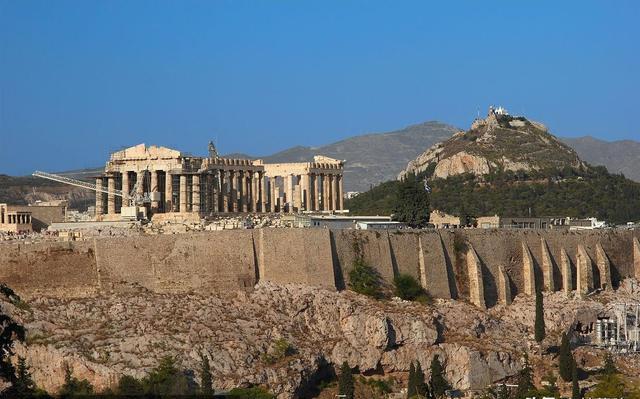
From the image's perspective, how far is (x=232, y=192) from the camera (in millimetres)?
96312

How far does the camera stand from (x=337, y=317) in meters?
76.6

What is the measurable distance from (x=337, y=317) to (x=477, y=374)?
7.01 m

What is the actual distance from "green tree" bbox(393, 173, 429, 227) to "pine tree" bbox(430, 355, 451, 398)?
63.1ft

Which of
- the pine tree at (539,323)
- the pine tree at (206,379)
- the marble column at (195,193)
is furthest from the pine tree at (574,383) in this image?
the marble column at (195,193)

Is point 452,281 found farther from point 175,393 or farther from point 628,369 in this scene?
point 175,393

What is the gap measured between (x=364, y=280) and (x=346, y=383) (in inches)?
403

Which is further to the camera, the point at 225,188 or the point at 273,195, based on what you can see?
the point at 273,195

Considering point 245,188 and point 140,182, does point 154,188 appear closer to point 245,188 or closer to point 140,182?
point 140,182

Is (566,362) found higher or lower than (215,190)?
lower

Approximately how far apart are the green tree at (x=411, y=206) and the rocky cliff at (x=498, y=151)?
40.7 m

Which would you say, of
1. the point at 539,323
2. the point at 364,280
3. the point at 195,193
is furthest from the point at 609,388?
the point at 195,193

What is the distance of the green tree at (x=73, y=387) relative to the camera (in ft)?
214

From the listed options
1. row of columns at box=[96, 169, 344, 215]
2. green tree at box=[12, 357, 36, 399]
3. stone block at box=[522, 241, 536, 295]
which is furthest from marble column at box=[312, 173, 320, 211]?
green tree at box=[12, 357, 36, 399]

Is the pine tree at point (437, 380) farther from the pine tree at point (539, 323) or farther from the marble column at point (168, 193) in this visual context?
the marble column at point (168, 193)
